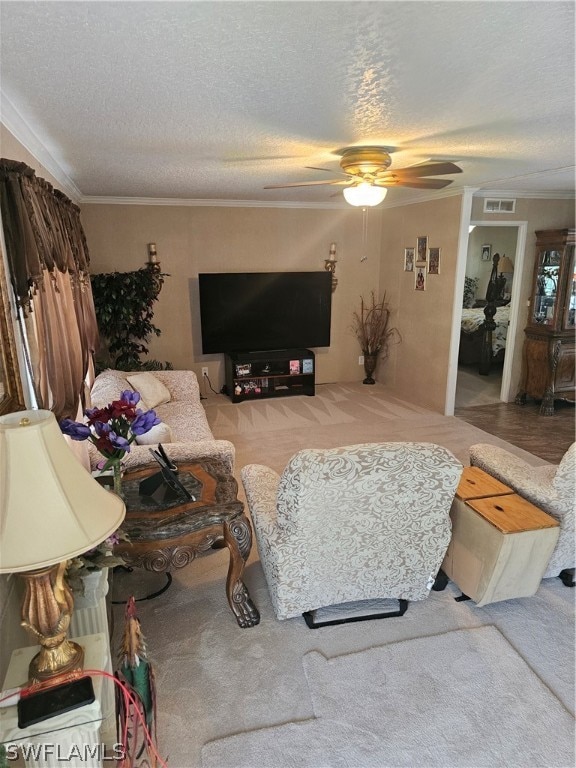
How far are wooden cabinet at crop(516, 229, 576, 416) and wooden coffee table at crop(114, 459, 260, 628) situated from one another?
4.38 m

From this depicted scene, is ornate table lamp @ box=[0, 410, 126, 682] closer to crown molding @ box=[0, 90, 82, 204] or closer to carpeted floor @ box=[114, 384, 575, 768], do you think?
carpeted floor @ box=[114, 384, 575, 768]

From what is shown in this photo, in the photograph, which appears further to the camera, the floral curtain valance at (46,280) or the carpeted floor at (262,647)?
the floral curtain valance at (46,280)

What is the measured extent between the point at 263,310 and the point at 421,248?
2.02 m

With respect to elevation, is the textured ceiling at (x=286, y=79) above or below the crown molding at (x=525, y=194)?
below

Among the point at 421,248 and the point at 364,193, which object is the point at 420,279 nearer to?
the point at 421,248

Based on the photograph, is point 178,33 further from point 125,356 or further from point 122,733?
point 125,356

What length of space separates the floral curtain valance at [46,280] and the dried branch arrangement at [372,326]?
12.9 feet

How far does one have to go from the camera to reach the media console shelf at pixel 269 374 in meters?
5.86

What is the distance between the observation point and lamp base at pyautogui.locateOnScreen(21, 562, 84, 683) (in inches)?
51.7

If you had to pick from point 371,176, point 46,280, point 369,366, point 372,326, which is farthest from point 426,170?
point 369,366

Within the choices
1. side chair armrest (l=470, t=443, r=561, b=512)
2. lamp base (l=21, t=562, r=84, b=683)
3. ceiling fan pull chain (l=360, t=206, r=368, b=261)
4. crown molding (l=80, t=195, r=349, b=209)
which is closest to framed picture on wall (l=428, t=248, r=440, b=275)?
ceiling fan pull chain (l=360, t=206, r=368, b=261)

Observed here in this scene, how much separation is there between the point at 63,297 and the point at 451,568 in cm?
283

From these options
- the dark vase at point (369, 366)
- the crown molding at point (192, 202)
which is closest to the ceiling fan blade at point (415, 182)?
the crown molding at point (192, 202)

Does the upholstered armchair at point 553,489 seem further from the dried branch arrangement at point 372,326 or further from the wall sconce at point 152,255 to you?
the wall sconce at point 152,255
